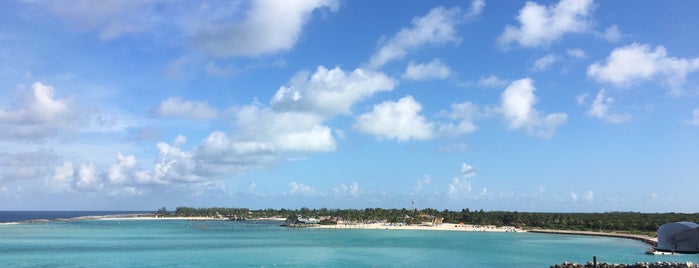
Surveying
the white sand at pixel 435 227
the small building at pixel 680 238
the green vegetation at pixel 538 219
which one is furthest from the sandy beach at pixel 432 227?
the small building at pixel 680 238

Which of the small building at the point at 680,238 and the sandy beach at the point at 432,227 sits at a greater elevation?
the small building at the point at 680,238

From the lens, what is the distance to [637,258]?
5941cm

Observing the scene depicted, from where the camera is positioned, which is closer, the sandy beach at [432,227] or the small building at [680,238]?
the small building at [680,238]

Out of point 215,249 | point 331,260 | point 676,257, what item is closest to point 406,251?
point 331,260

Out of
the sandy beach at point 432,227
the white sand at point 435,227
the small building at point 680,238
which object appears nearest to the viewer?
the small building at point 680,238

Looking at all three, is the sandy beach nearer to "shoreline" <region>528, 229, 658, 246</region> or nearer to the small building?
"shoreline" <region>528, 229, 658, 246</region>

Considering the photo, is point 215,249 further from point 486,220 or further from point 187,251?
point 486,220

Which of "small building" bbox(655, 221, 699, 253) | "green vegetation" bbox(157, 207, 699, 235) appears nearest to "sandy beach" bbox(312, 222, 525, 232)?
"green vegetation" bbox(157, 207, 699, 235)

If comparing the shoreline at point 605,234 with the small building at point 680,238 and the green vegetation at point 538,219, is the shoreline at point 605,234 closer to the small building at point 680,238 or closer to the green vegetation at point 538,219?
the green vegetation at point 538,219

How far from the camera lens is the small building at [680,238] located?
15328 millimetres

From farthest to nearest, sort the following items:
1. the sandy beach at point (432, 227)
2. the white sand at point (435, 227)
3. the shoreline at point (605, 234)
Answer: the sandy beach at point (432, 227) < the white sand at point (435, 227) < the shoreline at point (605, 234)

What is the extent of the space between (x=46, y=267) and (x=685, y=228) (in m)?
54.5

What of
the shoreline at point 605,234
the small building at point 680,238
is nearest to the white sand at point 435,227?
the shoreline at point 605,234

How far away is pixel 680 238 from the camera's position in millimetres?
15570
